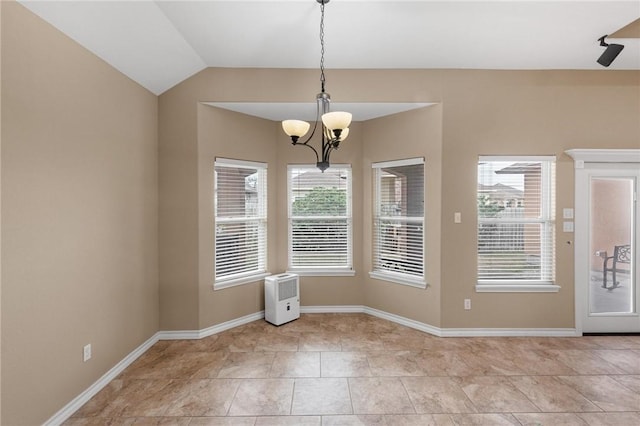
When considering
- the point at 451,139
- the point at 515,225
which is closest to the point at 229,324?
the point at 451,139

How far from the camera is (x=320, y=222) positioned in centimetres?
434

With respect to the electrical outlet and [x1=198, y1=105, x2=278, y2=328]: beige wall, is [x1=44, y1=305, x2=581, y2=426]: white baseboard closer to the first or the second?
[x1=198, y1=105, x2=278, y2=328]: beige wall

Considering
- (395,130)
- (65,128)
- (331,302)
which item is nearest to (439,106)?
(395,130)

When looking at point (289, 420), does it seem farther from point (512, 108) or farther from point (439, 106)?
point (512, 108)

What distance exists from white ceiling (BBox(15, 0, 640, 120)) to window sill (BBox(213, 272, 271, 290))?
234 centimetres

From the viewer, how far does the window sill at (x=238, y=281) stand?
3666mm

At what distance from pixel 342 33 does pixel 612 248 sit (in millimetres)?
3937

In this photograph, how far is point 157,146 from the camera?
3.46 metres

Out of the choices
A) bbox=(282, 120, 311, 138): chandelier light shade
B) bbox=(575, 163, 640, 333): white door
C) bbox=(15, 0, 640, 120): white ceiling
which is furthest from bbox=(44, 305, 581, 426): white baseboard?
bbox=(15, 0, 640, 120): white ceiling

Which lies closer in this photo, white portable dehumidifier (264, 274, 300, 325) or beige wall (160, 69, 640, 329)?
beige wall (160, 69, 640, 329)

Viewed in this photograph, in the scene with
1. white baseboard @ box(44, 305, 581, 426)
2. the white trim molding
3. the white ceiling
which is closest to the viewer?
the white ceiling

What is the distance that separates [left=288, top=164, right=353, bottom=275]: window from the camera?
4.31m

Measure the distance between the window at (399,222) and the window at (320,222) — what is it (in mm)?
418

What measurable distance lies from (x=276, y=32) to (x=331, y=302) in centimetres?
337
